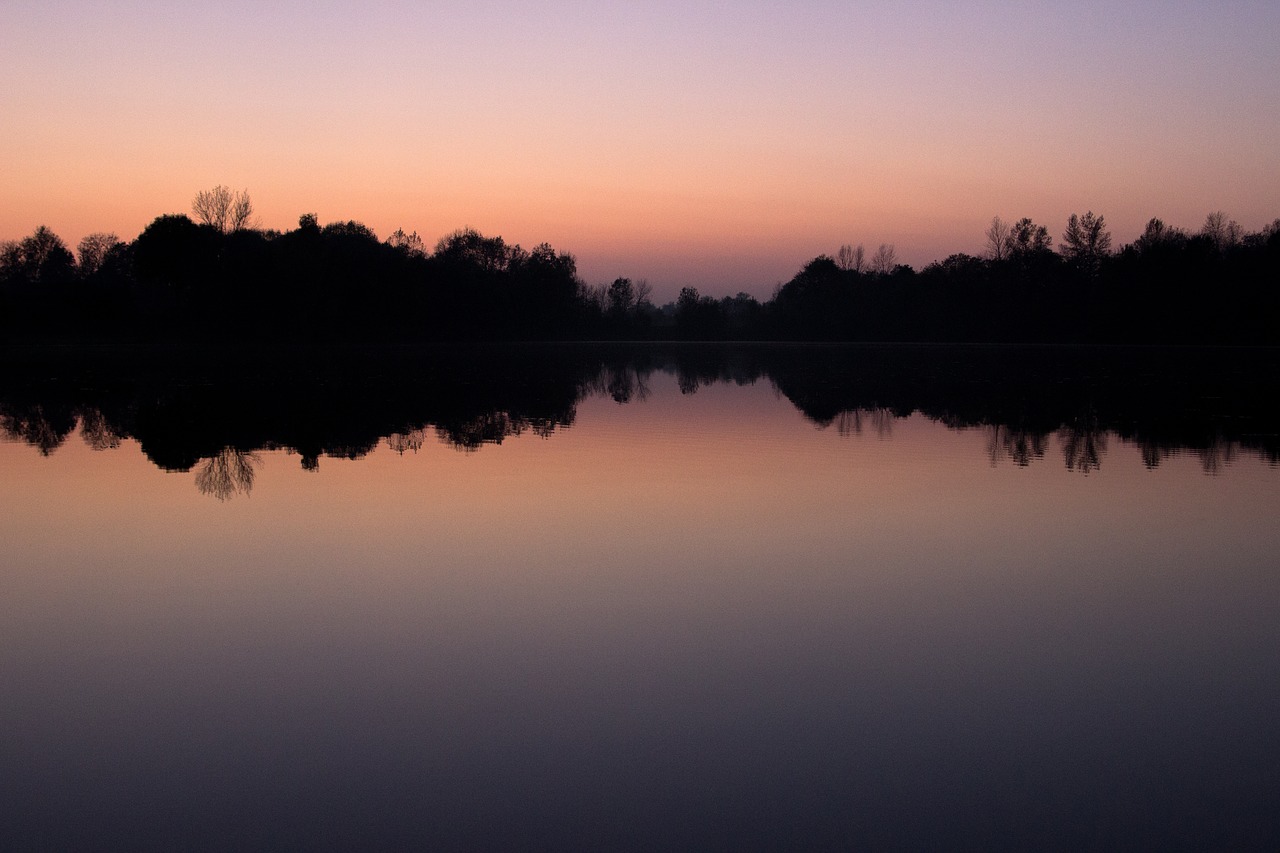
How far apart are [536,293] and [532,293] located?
0.77 metres

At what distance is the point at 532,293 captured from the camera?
389 feet

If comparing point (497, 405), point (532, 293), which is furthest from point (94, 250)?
point (497, 405)

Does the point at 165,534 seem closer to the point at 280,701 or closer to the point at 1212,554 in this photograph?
the point at 280,701

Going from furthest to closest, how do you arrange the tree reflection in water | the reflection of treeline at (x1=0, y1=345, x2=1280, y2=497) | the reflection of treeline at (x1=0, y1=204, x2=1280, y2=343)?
the reflection of treeline at (x1=0, y1=204, x2=1280, y2=343), the reflection of treeline at (x1=0, y1=345, x2=1280, y2=497), the tree reflection in water

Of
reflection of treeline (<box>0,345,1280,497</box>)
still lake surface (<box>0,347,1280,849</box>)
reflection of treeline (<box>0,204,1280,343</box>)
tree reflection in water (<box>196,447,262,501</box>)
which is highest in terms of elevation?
reflection of treeline (<box>0,204,1280,343</box>)

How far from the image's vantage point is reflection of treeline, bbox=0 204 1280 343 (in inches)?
3295

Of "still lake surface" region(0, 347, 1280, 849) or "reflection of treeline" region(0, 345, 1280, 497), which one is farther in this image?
"reflection of treeline" region(0, 345, 1280, 497)

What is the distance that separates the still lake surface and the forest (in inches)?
2895

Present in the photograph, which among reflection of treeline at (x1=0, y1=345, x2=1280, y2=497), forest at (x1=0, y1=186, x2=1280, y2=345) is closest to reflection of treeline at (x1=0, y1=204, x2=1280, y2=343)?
forest at (x1=0, y1=186, x2=1280, y2=345)

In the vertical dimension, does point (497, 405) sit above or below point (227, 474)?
above

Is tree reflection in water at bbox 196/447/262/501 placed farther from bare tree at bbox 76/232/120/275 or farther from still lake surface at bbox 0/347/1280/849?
bare tree at bbox 76/232/120/275

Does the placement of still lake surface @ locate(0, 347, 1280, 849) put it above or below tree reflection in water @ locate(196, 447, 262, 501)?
below

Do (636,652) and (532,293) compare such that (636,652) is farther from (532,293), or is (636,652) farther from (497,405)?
(532,293)

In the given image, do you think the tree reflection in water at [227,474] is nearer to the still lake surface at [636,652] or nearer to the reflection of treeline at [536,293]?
the still lake surface at [636,652]
